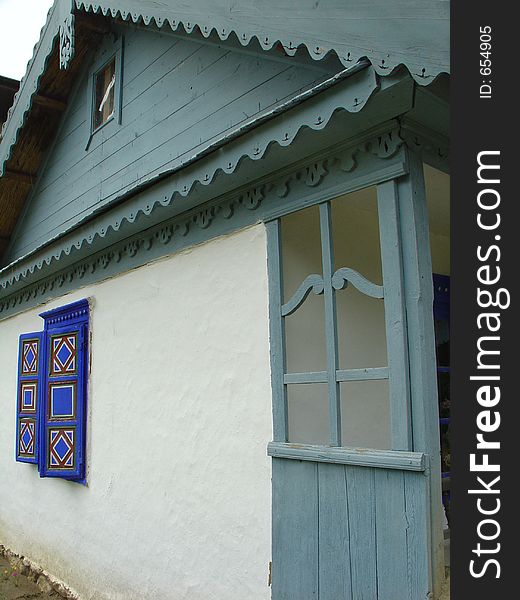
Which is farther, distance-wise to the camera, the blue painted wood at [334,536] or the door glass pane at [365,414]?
the door glass pane at [365,414]

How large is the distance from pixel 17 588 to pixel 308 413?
11.7 ft

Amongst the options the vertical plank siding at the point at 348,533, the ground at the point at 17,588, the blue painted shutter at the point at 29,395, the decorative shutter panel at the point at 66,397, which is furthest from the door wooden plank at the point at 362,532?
the blue painted shutter at the point at 29,395

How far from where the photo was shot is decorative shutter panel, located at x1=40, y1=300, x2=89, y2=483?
15.7ft

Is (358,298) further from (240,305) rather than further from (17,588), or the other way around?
(17,588)

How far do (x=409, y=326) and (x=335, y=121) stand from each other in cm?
92

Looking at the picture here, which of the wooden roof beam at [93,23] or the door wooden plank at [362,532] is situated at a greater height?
the wooden roof beam at [93,23]

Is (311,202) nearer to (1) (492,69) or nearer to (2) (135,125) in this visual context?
(1) (492,69)

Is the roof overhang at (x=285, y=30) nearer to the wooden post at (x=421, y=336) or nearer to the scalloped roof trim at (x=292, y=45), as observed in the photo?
the scalloped roof trim at (x=292, y=45)

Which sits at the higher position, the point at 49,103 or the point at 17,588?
the point at 49,103

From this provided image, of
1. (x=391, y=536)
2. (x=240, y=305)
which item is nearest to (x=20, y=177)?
(x=240, y=305)

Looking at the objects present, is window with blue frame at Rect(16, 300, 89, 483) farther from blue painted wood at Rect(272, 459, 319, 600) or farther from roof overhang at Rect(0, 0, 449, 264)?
blue painted wood at Rect(272, 459, 319, 600)

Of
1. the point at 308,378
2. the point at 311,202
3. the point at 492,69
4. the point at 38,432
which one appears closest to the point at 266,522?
the point at 308,378

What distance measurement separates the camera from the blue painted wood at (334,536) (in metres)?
2.57

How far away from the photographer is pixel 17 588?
5176 mm
